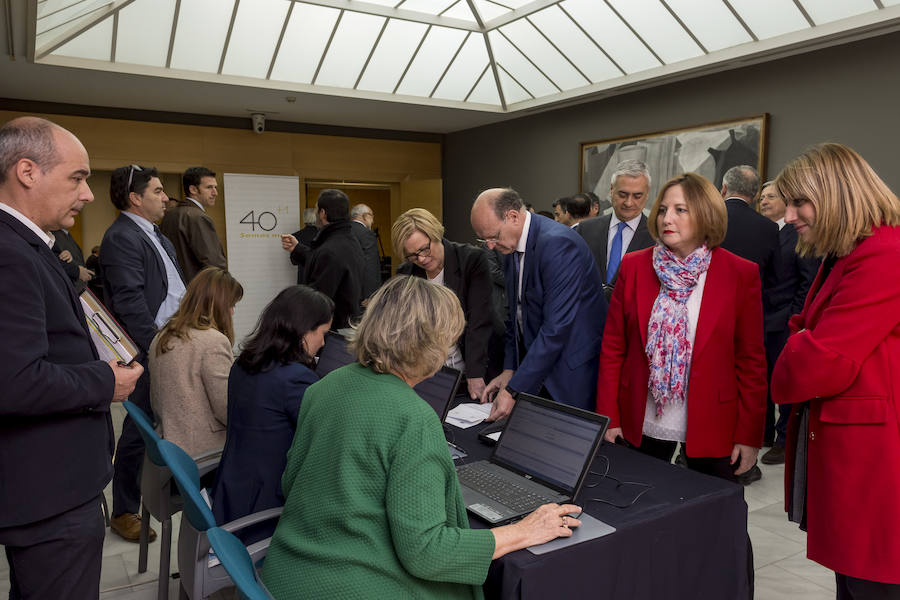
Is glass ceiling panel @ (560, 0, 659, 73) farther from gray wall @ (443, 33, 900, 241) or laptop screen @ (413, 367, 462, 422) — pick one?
laptop screen @ (413, 367, 462, 422)

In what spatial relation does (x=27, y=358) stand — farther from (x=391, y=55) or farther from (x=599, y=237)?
(x=391, y=55)

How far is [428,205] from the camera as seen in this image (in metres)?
9.47

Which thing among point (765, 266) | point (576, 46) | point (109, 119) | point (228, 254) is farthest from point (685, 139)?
point (109, 119)

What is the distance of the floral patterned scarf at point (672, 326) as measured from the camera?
6.38 ft

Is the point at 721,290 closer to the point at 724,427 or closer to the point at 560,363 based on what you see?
the point at 724,427

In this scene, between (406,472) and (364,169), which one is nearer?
(406,472)

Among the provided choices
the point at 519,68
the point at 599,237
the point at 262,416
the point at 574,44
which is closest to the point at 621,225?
the point at 599,237

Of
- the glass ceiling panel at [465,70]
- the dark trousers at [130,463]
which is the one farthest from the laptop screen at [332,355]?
the glass ceiling panel at [465,70]

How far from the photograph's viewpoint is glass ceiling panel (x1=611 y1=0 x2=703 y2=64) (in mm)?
5363

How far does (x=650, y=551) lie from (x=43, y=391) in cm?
143

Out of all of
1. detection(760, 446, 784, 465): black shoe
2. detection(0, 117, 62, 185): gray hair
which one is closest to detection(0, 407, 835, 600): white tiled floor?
detection(760, 446, 784, 465): black shoe

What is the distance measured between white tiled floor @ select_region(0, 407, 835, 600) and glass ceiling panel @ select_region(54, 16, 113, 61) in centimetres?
447

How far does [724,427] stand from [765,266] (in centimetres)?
206

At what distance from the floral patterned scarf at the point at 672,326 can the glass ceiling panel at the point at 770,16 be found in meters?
3.90
